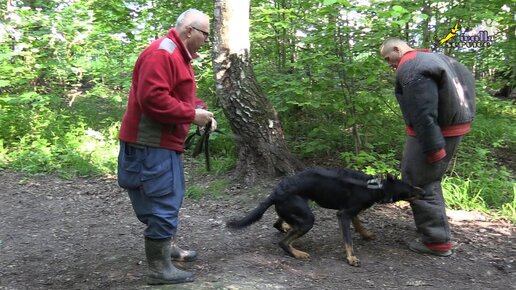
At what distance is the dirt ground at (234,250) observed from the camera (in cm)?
354

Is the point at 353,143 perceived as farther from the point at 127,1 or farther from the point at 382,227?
the point at 127,1

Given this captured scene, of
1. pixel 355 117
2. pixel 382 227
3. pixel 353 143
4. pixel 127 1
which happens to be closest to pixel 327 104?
pixel 355 117

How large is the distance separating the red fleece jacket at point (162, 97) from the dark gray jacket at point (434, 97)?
6.24 feet

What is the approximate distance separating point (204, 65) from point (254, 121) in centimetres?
282

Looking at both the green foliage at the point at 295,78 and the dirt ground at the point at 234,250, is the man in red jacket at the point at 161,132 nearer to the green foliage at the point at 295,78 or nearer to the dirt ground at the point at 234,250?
the dirt ground at the point at 234,250

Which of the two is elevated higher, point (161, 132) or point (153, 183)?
point (161, 132)

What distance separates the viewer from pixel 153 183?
3.08m

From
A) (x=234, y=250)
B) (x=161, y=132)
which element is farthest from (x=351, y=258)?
(x=161, y=132)

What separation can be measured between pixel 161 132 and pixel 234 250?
1679 millimetres

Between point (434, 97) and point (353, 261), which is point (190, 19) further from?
point (353, 261)

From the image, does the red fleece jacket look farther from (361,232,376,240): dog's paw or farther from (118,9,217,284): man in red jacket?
(361,232,376,240): dog's paw

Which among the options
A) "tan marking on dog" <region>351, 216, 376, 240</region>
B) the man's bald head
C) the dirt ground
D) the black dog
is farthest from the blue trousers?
the man's bald head

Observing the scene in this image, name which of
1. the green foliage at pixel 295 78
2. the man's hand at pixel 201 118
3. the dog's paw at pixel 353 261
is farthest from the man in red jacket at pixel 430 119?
the man's hand at pixel 201 118

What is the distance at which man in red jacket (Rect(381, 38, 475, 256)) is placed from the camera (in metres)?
3.62
